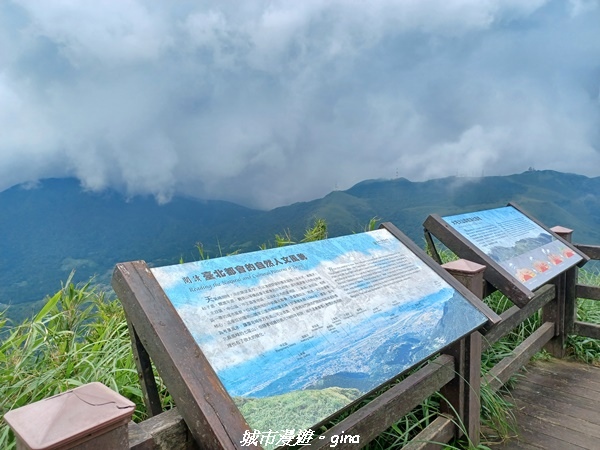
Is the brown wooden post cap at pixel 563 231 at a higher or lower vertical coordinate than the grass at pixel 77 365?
higher

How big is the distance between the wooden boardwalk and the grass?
113mm

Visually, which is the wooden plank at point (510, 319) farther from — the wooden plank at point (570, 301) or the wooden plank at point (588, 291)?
the wooden plank at point (588, 291)

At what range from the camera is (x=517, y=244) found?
292 cm

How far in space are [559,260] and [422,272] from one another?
1657 mm

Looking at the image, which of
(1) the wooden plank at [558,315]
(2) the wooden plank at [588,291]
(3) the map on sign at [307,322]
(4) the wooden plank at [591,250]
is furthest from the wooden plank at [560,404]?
(3) the map on sign at [307,322]

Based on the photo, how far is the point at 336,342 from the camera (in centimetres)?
140

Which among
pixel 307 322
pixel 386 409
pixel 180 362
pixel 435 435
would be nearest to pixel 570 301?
pixel 435 435

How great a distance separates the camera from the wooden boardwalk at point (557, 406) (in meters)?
2.39

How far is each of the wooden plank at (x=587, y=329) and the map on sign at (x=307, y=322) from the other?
2.14 metres

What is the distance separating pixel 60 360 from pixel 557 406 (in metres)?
2.90

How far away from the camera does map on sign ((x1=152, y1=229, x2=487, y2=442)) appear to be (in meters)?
1.18

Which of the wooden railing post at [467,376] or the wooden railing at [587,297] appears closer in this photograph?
the wooden railing post at [467,376]

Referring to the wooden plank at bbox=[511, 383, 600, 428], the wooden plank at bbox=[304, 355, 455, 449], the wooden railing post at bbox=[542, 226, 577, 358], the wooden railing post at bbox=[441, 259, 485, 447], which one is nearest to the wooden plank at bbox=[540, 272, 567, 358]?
the wooden railing post at bbox=[542, 226, 577, 358]

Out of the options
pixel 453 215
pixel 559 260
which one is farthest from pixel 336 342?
pixel 559 260
